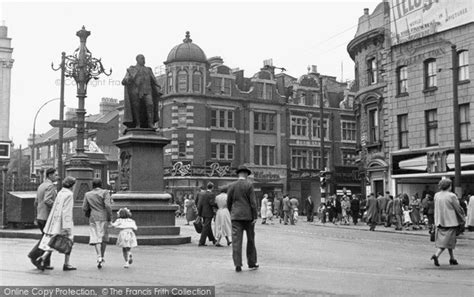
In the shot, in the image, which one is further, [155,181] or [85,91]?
[85,91]

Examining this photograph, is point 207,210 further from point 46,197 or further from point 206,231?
point 46,197

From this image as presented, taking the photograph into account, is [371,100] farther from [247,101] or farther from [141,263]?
[141,263]

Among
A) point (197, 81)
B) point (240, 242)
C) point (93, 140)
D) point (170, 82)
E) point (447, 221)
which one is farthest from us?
point (93, 140)

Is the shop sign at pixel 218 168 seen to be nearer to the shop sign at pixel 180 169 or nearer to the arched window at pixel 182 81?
the shop sign at pixel 180 169

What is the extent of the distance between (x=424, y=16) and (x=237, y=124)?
93.3ft

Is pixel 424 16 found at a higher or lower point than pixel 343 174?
higher

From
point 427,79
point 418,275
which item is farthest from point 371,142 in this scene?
point 418,275

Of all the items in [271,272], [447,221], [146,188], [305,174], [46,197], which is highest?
[305,174]

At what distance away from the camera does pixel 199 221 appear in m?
18.4

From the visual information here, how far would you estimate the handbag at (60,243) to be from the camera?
10703 mm

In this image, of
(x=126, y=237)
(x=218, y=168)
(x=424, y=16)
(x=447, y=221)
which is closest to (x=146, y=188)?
(x=126, y=237)

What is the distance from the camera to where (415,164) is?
35.2 metres

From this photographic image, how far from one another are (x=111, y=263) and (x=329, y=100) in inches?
2243

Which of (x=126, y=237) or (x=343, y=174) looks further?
(x=343, y=174)
